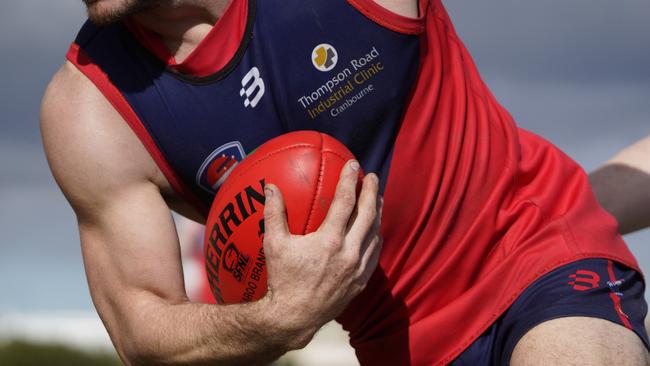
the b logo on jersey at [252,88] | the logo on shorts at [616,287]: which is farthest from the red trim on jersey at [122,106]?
the logo on shorts at [616,287]

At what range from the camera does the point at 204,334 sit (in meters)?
3.76

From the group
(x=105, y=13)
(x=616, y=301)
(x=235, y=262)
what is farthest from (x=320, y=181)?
(x=616, y=301)

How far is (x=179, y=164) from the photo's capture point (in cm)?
412

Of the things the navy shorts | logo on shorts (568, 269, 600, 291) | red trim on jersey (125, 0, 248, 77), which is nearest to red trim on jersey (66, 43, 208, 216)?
red trim on jersey (125, 0, 248, 77)

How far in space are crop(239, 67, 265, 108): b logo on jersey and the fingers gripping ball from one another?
13.9 inches

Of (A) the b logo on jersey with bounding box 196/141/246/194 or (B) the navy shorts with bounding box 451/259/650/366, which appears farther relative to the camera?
(A) the b logo on jersey with bounding box 196/141/246/194

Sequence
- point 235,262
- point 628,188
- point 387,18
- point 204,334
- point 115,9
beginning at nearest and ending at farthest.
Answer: point 235,262, point 204,334, point 115,9, point 387,18, point 628,188

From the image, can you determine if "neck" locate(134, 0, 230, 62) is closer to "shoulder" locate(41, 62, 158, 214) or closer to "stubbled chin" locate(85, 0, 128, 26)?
"stubbled chin" locate(85, 0, 128, 26)

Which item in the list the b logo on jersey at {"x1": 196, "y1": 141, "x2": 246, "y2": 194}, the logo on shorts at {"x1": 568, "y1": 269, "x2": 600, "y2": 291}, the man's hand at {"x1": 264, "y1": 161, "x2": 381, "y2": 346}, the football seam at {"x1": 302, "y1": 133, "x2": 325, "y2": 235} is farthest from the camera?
the b logo on jersey at {"x1": 196, "y1": 141, "x2": 246, "y2": 194}

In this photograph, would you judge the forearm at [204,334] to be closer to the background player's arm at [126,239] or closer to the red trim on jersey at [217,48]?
the background player's arm at [126,239]

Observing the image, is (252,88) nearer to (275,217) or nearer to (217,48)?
(217,48)

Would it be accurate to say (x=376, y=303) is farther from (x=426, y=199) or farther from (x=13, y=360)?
(x=13, y=360)

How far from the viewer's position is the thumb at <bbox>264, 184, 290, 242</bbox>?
3.30 meters

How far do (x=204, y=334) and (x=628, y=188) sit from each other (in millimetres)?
2277
